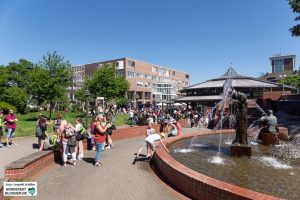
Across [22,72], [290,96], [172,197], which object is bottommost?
[172,197]

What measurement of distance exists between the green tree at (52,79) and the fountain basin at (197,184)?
29.0 metres

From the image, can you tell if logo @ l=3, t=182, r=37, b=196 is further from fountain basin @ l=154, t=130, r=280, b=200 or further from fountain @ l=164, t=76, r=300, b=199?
fountain @ l=164, t=76, r=300, b=199

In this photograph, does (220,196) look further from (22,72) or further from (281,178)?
(22,72)

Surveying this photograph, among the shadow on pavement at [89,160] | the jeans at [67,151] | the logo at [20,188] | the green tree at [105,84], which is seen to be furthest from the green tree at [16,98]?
the logo at [20,188]

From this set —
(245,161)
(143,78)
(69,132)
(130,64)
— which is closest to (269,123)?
(245,161)

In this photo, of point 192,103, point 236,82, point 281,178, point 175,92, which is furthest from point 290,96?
point 175,92

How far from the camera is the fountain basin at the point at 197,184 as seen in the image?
604cm

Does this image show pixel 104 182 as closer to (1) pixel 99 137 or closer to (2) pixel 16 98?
(1) pixel 99 137

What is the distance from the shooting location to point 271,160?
38.2ft

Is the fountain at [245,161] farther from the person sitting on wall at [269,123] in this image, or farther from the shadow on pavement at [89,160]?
the shadow on pavement at [89,160]

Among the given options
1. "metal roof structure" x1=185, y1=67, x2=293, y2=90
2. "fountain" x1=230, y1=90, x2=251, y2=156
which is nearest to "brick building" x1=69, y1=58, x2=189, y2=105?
"metal roof structure" x1=185, y1=67, x2=293, y2=90

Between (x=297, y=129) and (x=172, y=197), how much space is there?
46.3ft

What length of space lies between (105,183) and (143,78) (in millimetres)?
92424

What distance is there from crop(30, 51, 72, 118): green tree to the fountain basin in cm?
2898
